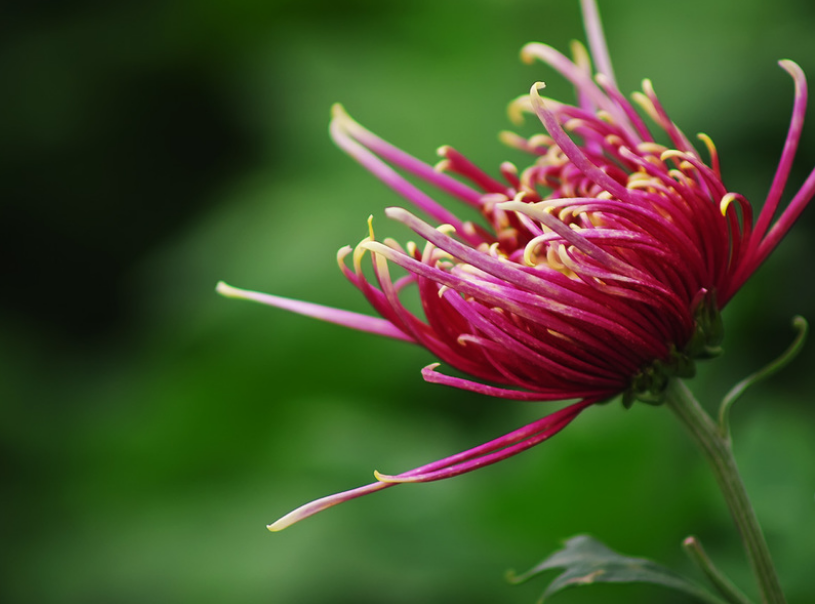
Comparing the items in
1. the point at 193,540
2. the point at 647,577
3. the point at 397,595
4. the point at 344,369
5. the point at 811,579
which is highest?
the point at 647,577

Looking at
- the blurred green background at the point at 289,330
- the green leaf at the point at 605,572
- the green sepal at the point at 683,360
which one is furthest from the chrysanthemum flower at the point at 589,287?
the blurred green background at the point at 289,330

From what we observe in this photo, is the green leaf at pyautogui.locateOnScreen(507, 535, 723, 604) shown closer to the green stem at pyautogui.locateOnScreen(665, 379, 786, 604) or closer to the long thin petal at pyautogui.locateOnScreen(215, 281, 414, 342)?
the green stem at pyautogui.locateOnScreen(665, 379, 786, 604)

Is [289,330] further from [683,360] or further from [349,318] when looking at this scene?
[683,360]

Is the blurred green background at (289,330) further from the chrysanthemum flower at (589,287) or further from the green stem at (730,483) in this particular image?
the chrysanthemum flower at (589,287)

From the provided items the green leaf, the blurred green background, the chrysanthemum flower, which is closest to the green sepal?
the chrysanthemum flower

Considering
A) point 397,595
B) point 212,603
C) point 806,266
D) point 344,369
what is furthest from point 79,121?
point 806,266

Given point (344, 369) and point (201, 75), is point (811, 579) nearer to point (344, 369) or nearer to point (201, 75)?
point (344, 369)

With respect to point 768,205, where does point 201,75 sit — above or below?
below
